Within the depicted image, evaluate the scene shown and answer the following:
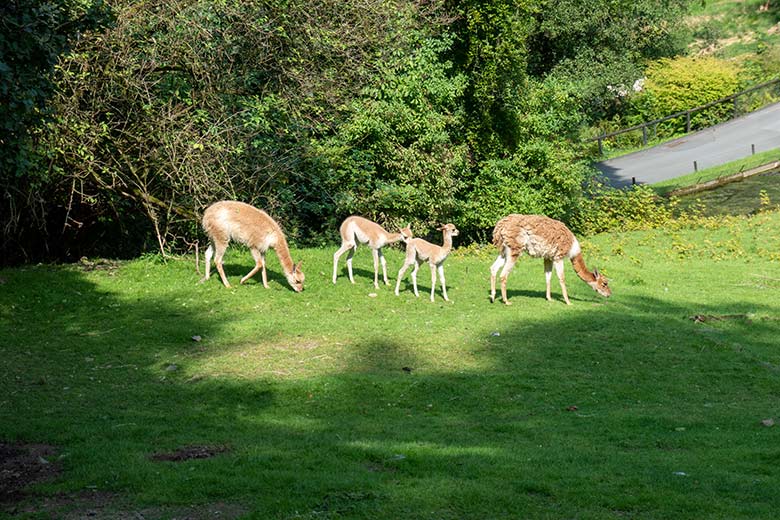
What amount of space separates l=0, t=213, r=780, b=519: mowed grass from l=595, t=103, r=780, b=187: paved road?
20.8 meters

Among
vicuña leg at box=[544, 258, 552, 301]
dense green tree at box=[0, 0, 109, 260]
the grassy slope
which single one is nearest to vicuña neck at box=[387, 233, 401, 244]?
vicuña leg at box=[544, 258, 552, 301]

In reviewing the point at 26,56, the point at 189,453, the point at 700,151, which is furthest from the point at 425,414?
the point at 700,151

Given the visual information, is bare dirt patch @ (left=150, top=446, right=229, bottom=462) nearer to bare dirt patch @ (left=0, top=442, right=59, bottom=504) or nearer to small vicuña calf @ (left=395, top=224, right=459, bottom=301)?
bare dirt patch @ (left=0, top=442, right=59, bottom=504)

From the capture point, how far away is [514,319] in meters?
17.5

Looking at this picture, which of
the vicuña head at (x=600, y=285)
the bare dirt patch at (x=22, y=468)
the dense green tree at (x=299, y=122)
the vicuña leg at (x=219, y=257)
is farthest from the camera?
the dense green tree at (x=299, y=122)

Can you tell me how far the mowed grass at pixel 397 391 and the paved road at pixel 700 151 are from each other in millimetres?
20798

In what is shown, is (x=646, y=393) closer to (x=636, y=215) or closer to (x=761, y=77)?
(x=636, y=215)

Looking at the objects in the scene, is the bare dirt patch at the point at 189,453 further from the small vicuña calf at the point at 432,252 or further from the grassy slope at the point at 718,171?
the grassy slope at the point at 718,171

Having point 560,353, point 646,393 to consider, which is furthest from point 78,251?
point 646,393

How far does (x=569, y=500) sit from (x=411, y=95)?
19590 millimetres

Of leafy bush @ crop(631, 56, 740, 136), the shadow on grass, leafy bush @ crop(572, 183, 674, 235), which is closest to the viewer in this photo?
Answer: the shadow on grass

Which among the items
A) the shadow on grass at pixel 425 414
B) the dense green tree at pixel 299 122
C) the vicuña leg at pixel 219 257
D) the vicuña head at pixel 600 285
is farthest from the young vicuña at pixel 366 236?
the vicuña head at pixel 600 285

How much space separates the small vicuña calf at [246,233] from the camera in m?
19.0

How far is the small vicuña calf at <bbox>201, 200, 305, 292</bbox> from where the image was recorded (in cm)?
1903
